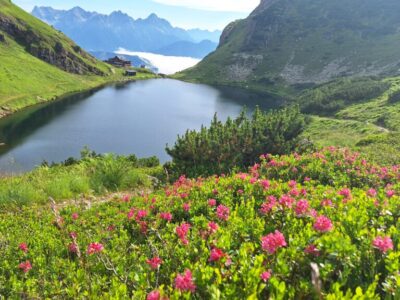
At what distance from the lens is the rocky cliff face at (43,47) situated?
14212 cm

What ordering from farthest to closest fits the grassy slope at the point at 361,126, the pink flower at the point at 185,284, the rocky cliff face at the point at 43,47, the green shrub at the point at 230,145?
the rocky cliff face at the point at 43,47 → the grassy slope at the point at 361,126 → the green shrub at the point at 230,145 → the pink flower at the point at 185,284

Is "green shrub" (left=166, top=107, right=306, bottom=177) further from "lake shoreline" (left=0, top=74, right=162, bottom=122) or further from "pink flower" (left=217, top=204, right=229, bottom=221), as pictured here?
"lake shoreline" (left=0, top=74, right=162, bottom=122)

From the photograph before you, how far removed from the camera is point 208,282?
413 centimetres

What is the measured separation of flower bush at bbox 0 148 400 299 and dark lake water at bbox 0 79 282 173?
38.9 meters

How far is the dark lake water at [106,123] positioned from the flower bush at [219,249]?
3893 centimetres

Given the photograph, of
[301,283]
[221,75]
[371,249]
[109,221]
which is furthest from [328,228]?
[221,75]

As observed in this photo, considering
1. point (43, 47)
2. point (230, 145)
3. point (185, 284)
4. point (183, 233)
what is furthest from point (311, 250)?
point (43, 47)

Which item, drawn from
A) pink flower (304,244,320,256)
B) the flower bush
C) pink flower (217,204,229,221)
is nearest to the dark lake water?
the flower bush

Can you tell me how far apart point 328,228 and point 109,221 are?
19.0 ft

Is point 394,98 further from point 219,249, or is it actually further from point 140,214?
point 219,249

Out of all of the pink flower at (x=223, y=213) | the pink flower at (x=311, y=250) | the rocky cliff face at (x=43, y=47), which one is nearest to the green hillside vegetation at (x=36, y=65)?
the rocky cliff face at (x=43, y=47)

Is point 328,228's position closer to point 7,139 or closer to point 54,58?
point 7,139

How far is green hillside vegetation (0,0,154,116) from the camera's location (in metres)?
97.4

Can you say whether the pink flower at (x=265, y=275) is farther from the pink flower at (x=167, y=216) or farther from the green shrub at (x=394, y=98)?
the green shrub at (x=394, y=98)
